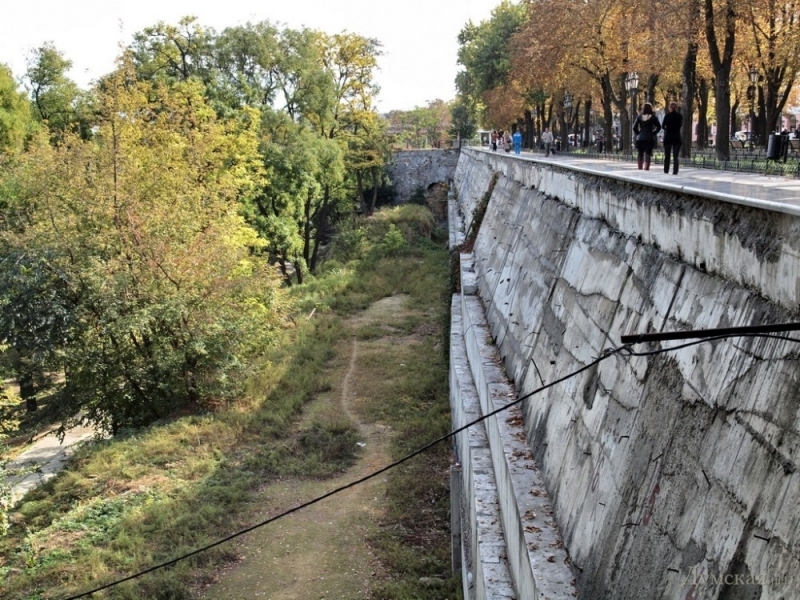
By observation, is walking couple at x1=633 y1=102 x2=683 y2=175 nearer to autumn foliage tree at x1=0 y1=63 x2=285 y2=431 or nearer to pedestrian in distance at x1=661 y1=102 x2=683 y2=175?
pedestrian in distance at x1=661 y1=102 x2=683 y2=175

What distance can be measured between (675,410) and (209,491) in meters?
10.4

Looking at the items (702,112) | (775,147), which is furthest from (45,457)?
(702,112)

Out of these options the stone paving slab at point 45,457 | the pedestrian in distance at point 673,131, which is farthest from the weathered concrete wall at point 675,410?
the stone paving slab at point 45,457

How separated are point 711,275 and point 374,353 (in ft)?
58.0

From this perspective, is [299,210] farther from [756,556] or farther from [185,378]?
[756,556]

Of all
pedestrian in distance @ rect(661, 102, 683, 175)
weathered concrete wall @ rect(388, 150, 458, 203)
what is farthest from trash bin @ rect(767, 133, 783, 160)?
weathered concrete wall @ rect(388, 150, 458, 203)

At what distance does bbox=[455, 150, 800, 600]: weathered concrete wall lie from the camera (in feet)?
10.7

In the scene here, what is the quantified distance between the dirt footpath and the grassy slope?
11.0 inches

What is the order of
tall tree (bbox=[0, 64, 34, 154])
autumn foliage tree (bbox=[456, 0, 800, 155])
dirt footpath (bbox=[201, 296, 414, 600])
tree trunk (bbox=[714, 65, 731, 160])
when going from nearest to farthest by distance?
dirt footpath (bbox=[201, 296, 414, 600]) → tree trunk (bbox=[714, 65, 731, 160]) → autumn foliage tree (bbox=[456, 0, 800, 155]) → tall tree (bbox=[0, 64, 34, 154])

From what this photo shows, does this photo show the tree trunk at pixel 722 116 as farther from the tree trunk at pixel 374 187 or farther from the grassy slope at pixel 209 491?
the tree trunk at pixel 374 187

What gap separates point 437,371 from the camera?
18516 mm

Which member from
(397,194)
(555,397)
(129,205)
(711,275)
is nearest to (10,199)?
(129,205)

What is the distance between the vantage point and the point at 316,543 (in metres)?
11.4

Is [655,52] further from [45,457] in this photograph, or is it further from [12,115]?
[12,115]
